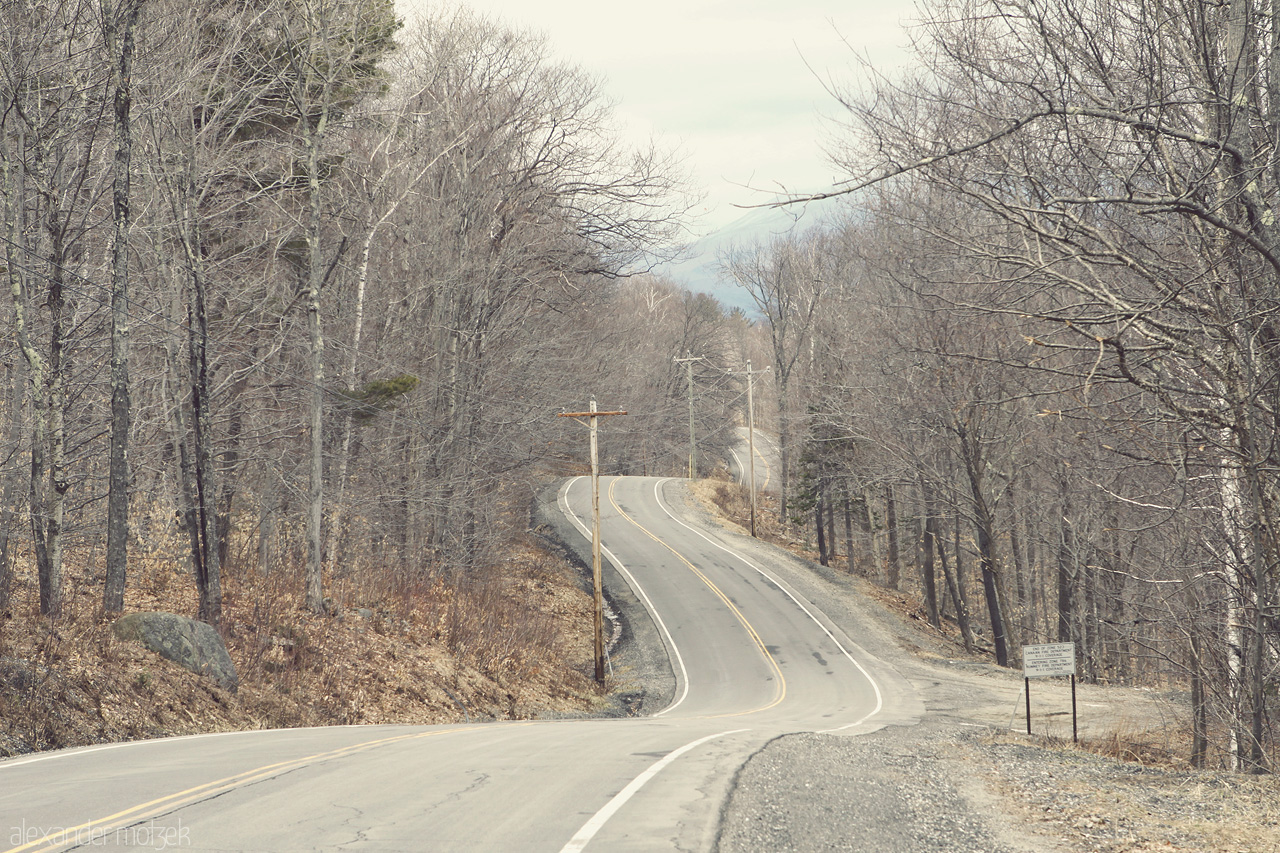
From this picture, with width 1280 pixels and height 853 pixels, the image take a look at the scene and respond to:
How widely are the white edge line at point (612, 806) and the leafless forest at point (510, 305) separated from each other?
444cm

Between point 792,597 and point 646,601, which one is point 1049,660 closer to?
point 646,601

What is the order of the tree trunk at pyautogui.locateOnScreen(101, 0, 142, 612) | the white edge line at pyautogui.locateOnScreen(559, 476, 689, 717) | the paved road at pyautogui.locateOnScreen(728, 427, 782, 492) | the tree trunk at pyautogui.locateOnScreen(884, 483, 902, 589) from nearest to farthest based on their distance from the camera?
the tree trunk at pyautogui.locateOnScreen(101, 0, 142, 612) < the white edge line at pyautogui.locateOnScreen(559, 476, 689, 717) < the tree trunk at pyautogui.locateOnScreen(884, 483, 902, 589) < the paved road at pyautogui.locateOnScreen(728, 427, 782, 492)

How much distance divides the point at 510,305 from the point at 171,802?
925 inches

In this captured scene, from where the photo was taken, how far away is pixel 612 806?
6855 mm

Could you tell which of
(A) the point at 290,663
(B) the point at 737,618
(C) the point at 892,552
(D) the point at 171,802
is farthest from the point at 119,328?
(C) the point at 892,552

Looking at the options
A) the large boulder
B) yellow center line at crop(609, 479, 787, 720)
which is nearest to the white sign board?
yellow center line at crop(609, 479, 787, 720)

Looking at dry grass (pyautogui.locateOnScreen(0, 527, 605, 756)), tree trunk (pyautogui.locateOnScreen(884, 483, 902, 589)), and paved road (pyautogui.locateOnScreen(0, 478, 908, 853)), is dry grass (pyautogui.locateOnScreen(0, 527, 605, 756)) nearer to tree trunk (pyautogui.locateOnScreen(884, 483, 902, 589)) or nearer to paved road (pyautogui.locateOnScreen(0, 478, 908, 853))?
paved road (pyautogui.locateOnScreen(0, 478, 908, 853))

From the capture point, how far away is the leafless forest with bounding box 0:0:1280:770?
788 centimetres

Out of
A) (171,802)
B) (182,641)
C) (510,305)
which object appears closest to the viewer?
(171,802)

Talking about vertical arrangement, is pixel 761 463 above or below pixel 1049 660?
above

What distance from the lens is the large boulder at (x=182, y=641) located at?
13.4 m

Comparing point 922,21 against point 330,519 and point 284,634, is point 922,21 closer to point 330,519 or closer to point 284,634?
point 284,634

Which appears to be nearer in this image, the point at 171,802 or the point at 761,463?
the point at 171,802

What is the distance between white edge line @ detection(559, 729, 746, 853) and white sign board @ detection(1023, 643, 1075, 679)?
8157 mm
